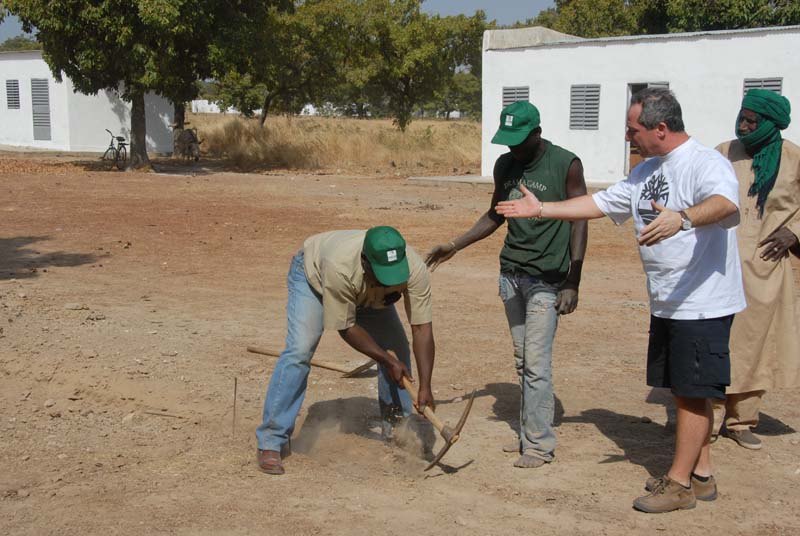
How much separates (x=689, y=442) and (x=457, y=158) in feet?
87.5

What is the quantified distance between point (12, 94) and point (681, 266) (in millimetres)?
35544

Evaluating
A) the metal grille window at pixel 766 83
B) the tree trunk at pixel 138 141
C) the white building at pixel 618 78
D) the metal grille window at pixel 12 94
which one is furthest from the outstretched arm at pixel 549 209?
the metal grille window at pixel 12 94

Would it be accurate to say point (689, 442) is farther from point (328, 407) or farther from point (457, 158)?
point (457, 158)

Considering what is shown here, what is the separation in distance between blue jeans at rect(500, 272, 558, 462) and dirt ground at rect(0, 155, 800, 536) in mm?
182

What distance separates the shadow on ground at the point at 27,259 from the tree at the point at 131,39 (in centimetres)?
1105

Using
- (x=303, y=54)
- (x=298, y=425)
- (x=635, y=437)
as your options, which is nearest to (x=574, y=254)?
(x=635, y=437)

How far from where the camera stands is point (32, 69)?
34.2m

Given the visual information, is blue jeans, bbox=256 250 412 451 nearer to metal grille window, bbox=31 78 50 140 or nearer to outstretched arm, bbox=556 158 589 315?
outstretched arm, bbox=556 158 589 315

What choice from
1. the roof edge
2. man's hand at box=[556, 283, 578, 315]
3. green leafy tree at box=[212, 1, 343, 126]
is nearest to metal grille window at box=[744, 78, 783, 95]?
the roof edge

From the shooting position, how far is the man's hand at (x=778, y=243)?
16.1 ft

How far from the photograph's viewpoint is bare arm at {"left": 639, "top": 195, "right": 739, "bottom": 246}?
3670 mm

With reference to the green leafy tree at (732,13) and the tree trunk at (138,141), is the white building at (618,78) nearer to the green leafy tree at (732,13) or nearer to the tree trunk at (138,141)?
the green leafy tree at (732,13)

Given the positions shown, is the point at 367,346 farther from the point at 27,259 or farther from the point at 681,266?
the point at 27,259

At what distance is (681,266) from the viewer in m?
4.09
